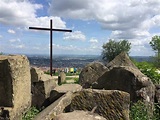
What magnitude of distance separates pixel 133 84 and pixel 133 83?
0.08 ft

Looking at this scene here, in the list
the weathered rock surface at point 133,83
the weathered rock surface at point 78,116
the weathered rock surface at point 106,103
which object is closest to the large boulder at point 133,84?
the weathered rock surface at point 133,83

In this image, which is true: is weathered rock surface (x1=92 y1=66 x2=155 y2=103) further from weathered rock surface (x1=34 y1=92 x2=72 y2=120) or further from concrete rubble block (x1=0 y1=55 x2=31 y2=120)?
concrete rubble block (x1=0 y1=55 x2=31 y2=120)

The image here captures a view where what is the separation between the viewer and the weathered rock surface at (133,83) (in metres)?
7.04

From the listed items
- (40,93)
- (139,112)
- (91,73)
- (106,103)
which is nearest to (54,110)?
(106,103)

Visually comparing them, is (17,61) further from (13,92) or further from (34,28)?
(34,28)

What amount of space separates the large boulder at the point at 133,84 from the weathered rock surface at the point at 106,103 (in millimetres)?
1885

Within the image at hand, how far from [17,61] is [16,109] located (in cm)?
76

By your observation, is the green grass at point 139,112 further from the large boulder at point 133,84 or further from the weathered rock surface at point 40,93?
the weathered rock surface at point 40,93

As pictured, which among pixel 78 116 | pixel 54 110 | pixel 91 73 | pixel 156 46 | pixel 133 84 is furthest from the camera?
pixel 156 46

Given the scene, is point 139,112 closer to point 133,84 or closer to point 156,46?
point 133,84

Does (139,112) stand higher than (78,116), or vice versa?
(78,116)

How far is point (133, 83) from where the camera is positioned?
717 centimetres

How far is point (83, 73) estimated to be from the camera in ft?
37.7

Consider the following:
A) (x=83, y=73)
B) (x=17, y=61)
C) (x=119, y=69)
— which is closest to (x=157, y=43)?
(x=83, y=73)
